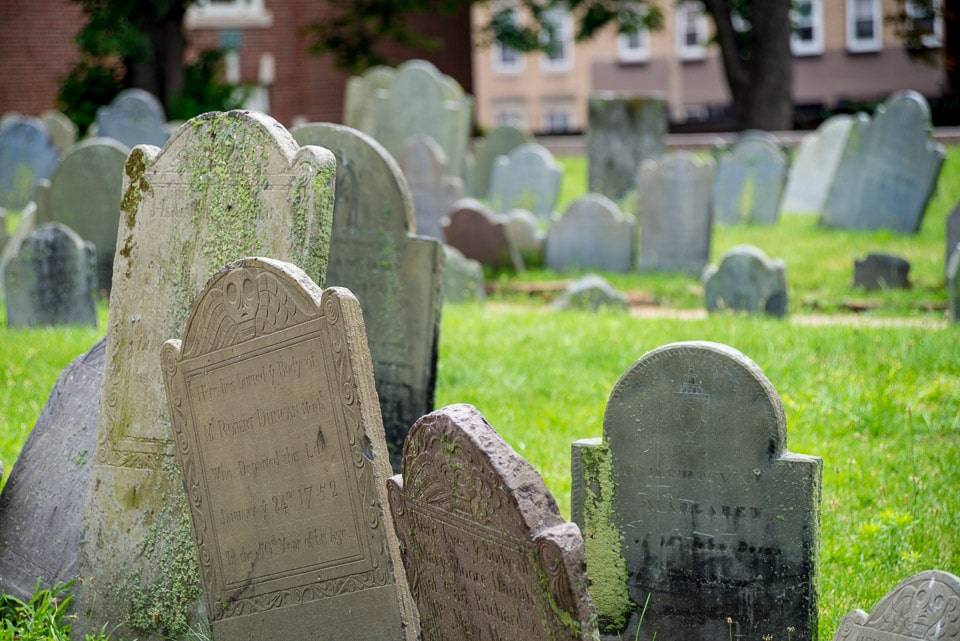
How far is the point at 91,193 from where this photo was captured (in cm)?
987

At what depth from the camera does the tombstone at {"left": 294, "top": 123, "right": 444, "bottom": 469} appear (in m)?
5.82

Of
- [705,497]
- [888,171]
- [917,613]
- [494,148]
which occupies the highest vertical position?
[494,148]

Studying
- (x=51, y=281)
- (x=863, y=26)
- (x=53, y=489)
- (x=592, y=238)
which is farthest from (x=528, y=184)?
(x=863, y=26)

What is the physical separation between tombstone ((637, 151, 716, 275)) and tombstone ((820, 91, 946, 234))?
2627 mm

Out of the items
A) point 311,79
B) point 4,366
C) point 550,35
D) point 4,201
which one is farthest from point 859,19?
point 4,366

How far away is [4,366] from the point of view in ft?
23.8

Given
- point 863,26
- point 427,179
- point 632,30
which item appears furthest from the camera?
point 863,26

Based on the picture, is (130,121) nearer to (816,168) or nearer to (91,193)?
(91,193)

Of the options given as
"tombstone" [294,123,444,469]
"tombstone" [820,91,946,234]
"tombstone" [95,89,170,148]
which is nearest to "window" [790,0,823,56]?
"tombstone" [820,91,946,234]

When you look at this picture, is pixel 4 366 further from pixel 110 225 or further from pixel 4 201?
pixel 4 201

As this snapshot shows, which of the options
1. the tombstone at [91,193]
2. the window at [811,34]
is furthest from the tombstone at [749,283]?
the window at [811,34]

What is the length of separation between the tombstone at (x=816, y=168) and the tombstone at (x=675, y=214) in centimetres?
605

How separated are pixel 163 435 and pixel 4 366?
10.6 ft

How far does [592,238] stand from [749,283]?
130 inches
